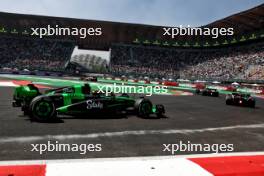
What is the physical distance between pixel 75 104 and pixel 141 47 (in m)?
60.2

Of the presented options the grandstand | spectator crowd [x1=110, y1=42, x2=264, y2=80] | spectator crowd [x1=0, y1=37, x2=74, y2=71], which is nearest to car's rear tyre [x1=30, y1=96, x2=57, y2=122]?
spectator crowd [x1=110, y1=42, x2=264, y2=80]

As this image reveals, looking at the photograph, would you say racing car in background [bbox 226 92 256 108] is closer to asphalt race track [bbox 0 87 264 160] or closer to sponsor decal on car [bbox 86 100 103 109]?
asphalt race track [bbox 0 87 264 160]

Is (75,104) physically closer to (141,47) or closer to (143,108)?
(143,108)

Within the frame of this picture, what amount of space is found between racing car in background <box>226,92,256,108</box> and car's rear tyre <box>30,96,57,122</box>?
1280 centimetres

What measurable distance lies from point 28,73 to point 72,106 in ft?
145

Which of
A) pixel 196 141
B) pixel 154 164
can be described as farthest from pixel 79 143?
pixel 196 141

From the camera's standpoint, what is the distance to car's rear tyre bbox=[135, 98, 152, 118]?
37.3 ft

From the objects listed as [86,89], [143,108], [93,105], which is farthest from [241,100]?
[86,89]

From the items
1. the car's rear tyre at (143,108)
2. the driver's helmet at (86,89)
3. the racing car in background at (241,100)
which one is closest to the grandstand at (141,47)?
the racing car in background at (241,100)

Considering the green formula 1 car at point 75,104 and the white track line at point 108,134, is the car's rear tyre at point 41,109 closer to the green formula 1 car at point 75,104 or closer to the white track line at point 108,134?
the green formula 1 car at point 75,104

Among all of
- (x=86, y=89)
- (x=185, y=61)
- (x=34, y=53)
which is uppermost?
(x=34, y=53)

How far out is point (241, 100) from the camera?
1872cm

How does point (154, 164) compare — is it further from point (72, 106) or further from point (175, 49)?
point (175, 49)

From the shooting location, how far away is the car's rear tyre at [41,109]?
9.26 metres
